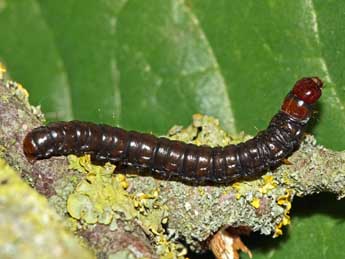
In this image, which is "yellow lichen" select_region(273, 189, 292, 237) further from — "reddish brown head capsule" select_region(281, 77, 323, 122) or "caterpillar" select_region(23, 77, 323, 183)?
"reddish brown head capsule" select_region(281, 77, 323, 122)

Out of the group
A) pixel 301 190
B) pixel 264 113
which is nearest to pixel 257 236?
pixel 301 190

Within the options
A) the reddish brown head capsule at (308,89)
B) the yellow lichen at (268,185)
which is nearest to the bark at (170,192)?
the yellow lichen at (268,185)

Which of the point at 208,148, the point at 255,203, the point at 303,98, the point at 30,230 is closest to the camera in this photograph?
the point at 30,230

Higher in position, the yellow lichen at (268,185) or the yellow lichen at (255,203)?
the yellow lichen at (268,185)

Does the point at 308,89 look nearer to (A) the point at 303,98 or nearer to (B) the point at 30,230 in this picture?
(A) the point at 303,98

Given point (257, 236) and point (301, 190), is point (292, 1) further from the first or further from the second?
point (257, 236)

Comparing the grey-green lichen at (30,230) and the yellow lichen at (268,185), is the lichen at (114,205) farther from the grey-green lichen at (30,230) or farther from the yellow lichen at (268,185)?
the yellow lichen at (268,185)

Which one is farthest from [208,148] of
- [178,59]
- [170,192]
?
[178,59]
